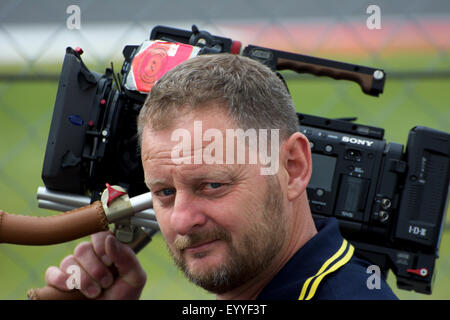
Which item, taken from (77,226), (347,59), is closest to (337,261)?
(77,226)

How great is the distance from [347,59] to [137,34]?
5.44ft

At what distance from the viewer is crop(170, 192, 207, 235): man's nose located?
0.81m

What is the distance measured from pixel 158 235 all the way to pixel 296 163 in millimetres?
1409

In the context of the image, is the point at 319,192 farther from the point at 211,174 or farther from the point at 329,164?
the point at 211,174

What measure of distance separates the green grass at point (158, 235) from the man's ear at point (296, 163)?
3.33 feet

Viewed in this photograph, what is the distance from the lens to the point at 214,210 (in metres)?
0.81

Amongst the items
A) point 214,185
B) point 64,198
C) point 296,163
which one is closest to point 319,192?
point 296,163
